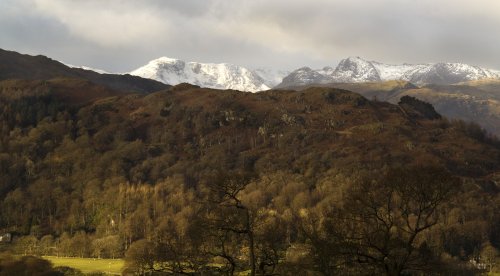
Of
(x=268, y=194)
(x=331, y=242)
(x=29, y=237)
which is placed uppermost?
(x=331, y=242)

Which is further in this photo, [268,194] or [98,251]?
[268,194]

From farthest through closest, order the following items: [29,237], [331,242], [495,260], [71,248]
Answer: [29,237], [71,248], [495,260], [331,242]

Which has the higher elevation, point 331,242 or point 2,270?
point 331,242

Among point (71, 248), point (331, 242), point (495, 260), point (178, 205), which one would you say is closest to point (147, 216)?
point (178, 205)

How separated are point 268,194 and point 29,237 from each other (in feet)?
230

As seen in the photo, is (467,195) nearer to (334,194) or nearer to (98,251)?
(334,194)

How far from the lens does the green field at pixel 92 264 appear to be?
124 metres

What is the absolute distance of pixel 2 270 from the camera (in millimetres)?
101125

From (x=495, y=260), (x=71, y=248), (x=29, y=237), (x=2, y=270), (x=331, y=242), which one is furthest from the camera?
(x=29, y=237)

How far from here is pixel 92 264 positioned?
136125 mm

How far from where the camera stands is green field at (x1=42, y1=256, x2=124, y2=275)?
124238 millimetres

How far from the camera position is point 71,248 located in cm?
16062

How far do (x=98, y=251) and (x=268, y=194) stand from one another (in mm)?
57132

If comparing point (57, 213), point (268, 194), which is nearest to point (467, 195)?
point (268, 194)
